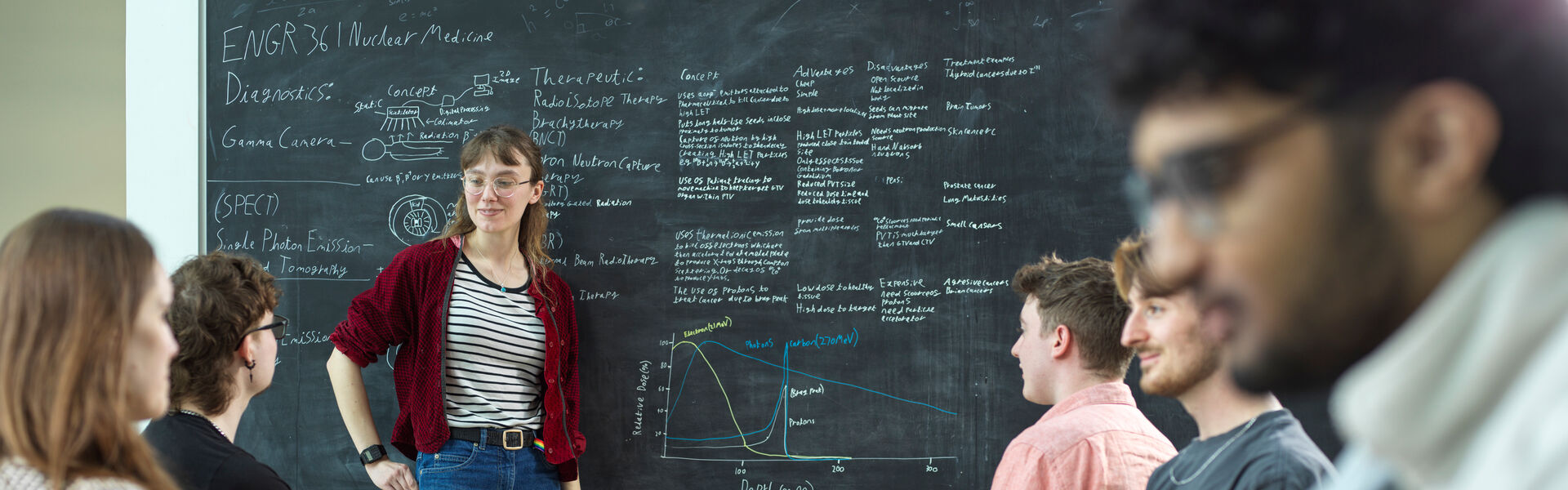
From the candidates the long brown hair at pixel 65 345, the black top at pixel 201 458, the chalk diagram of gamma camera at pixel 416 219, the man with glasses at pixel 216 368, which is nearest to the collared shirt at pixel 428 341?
the chalk diagram of gamma camera at pixel 416 219

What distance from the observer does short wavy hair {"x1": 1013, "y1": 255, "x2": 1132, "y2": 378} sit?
1.91m

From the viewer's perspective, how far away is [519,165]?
9.38 feet

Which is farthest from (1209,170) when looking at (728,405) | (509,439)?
(728,405)

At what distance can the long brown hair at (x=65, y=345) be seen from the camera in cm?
114

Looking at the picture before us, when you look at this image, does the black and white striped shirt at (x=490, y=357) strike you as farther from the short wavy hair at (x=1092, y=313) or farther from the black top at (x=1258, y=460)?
the black top at (x=1258, y=460)

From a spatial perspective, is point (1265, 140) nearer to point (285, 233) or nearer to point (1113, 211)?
point (1113, 211)

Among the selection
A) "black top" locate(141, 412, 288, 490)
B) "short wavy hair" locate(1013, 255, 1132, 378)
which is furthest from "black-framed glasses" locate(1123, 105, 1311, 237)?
"black top" locate(141, 412, 288, 490)

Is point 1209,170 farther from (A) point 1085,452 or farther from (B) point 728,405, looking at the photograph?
(B) point 728,405

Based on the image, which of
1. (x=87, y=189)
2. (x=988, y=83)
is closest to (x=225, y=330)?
(x=988, y=83)

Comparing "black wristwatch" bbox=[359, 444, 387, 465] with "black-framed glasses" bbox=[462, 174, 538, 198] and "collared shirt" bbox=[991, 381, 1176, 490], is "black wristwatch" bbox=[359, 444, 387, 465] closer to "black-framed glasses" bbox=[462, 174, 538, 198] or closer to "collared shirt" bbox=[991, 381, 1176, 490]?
"black-framed glasses" bbox=[462, 174, 538, 198]

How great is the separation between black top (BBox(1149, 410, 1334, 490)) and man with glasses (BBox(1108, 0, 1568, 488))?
94 centimetres

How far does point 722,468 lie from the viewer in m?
3.05

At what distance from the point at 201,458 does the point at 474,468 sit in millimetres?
1050

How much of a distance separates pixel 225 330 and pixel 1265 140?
1898 mm
